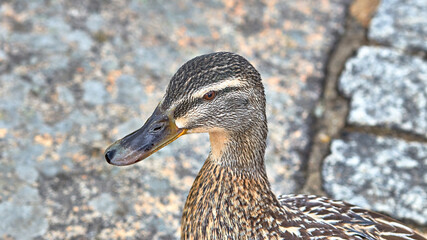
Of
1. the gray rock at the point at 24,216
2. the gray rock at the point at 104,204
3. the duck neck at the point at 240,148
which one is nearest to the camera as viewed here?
the duck neck at the point at 240,148

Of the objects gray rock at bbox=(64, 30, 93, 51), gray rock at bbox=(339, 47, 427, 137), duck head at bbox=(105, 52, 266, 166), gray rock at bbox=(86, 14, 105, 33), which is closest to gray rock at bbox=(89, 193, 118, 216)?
duck head at bbox=(105, 52, 266, 166)

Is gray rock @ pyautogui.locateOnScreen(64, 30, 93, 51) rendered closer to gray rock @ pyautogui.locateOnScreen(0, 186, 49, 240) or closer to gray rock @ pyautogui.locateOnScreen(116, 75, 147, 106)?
gray rock @ pyautogui.locateOnScreen(116, 75, 147, 106)

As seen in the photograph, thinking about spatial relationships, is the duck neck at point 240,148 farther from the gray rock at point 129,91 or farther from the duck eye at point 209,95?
the gray rock at point 129,91

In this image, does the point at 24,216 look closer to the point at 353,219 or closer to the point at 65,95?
the point at 65,95

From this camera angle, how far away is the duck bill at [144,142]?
6.91 feet

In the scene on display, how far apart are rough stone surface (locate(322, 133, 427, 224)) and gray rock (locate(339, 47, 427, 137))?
0.14m

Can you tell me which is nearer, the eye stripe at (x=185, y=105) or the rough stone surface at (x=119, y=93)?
the eye stripe at (x=185, y=105)

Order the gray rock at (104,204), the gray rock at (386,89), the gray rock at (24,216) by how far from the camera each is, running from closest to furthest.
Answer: the gray rock at (24,216) → the gray rock at (104,204) → the gray rock at (386,89)

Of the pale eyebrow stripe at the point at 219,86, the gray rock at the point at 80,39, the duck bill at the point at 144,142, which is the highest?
the gray rock at the point at 80,39

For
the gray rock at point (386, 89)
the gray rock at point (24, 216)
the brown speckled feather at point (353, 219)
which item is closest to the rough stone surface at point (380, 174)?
the gray rock at point (386, 89)

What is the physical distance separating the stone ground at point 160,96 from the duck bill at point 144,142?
83 cm

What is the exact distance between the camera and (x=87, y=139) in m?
3.20

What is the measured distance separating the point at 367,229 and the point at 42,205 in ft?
5.15

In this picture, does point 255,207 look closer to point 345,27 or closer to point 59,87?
point 59,87
